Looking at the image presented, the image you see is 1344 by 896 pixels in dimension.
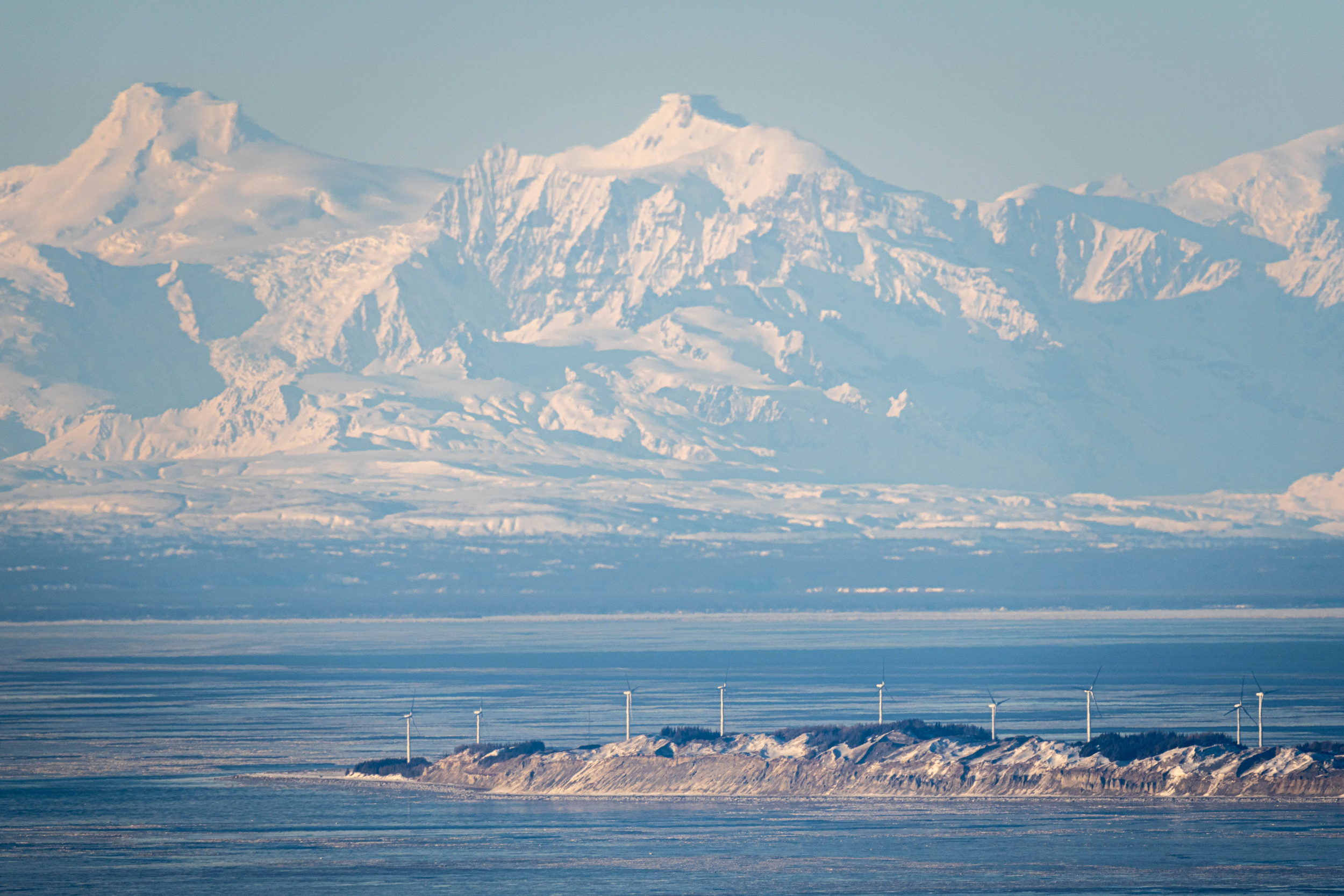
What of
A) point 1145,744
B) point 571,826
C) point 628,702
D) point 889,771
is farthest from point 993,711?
point 628,702

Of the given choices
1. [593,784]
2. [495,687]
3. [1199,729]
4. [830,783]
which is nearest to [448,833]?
[593,784]

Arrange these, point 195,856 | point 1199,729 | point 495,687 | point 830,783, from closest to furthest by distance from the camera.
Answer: point 195,856
point 830,783
point 1199,729
point 495,687

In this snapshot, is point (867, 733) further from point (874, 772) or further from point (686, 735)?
point (686, 735)

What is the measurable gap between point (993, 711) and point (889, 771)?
24.9 feet

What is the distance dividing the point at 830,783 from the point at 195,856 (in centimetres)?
3814

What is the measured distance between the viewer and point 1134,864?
9706 centimetres

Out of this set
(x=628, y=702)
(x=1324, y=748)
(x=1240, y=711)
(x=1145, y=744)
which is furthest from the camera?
(x=1240, y=711)

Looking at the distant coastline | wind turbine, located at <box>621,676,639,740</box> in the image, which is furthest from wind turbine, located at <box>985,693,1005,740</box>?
wind turbine, located at <box>621,676,639,740</box>

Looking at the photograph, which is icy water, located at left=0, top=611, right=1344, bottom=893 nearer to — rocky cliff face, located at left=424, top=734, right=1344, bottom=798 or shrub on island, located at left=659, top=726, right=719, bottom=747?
rocky cliff face, located at left=424, top=734, right=1344, bottom=798

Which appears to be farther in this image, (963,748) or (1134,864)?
(963,748)

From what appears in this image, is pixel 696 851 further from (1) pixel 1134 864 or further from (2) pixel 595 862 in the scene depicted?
(1) pixel 1134 864

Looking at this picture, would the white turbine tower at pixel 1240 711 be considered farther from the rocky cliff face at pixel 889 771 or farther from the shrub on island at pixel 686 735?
the shrub on island at pixel 686 735

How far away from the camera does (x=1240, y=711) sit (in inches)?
5945

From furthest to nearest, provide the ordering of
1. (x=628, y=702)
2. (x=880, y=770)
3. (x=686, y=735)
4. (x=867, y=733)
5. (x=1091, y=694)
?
(x=1091, y=694), (x=628, y=702), (x=686, y=735), (x=867, y=733), (x=880, y=770)
